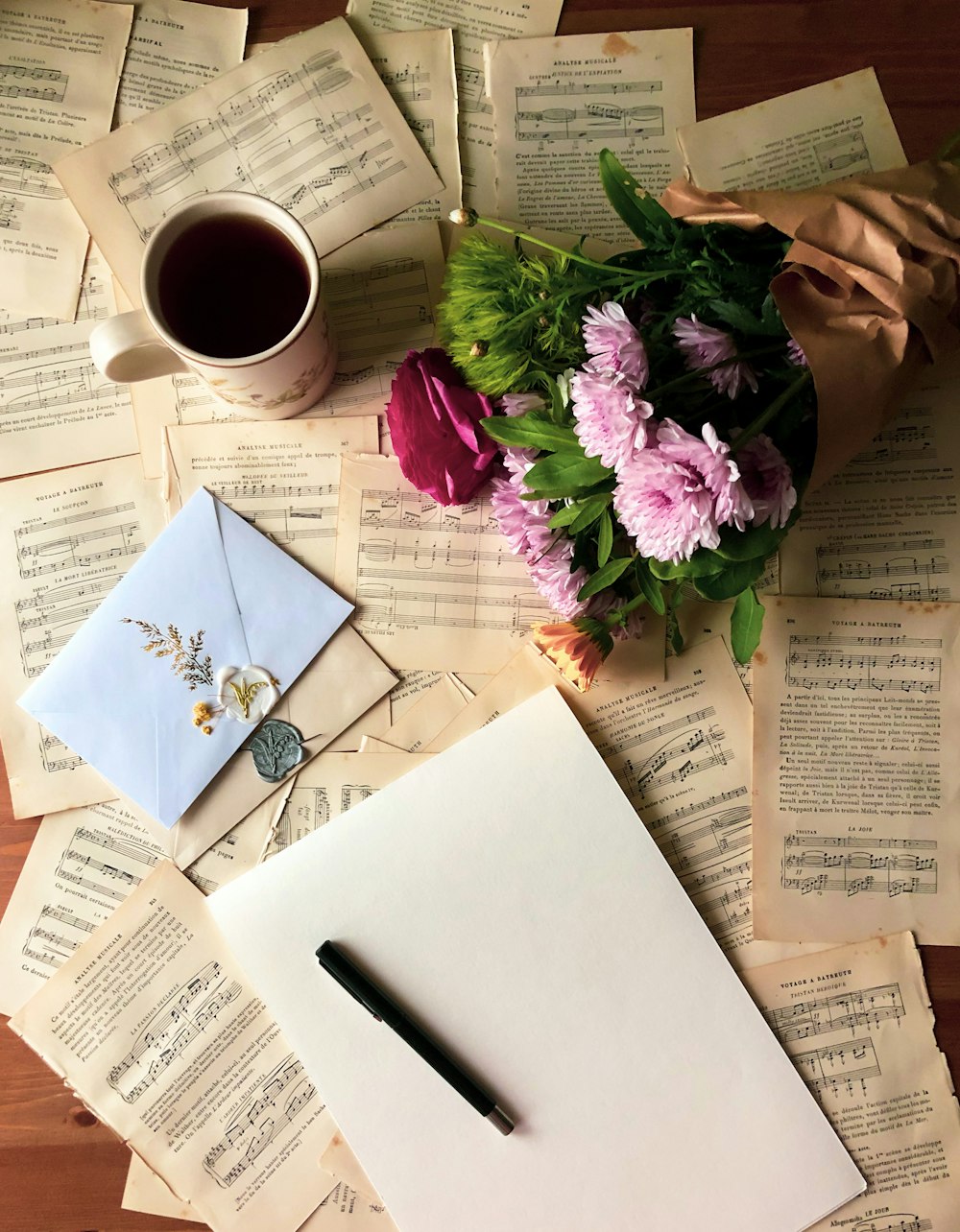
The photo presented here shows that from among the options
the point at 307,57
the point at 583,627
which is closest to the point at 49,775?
the point at 583,627

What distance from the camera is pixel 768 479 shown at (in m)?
0.54

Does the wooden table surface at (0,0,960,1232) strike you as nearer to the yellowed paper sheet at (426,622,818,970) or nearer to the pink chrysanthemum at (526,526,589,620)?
the yellowed paper sheet at (426,622,818,970)

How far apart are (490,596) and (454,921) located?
0.79 feet

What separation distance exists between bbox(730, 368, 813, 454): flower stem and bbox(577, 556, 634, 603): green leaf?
111 mm

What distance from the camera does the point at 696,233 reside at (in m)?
0.58

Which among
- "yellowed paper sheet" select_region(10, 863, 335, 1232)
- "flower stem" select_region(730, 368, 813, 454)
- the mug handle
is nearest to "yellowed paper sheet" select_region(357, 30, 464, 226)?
the mug handle

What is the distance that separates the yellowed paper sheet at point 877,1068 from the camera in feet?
2.16

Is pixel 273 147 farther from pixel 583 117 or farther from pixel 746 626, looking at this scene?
pixel 746 626

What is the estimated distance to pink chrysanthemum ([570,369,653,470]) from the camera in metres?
0.49

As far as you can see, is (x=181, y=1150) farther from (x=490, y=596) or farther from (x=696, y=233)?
(x=696, y=233)

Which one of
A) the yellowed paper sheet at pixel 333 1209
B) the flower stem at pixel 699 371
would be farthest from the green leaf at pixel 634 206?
the yellowed paper sheet at pixel 333 1209

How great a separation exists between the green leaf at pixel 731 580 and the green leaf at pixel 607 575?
52mm

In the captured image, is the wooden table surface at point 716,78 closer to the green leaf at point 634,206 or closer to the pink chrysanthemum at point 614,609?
the green leaf at point 634,206

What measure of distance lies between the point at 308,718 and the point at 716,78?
591 millimetres
